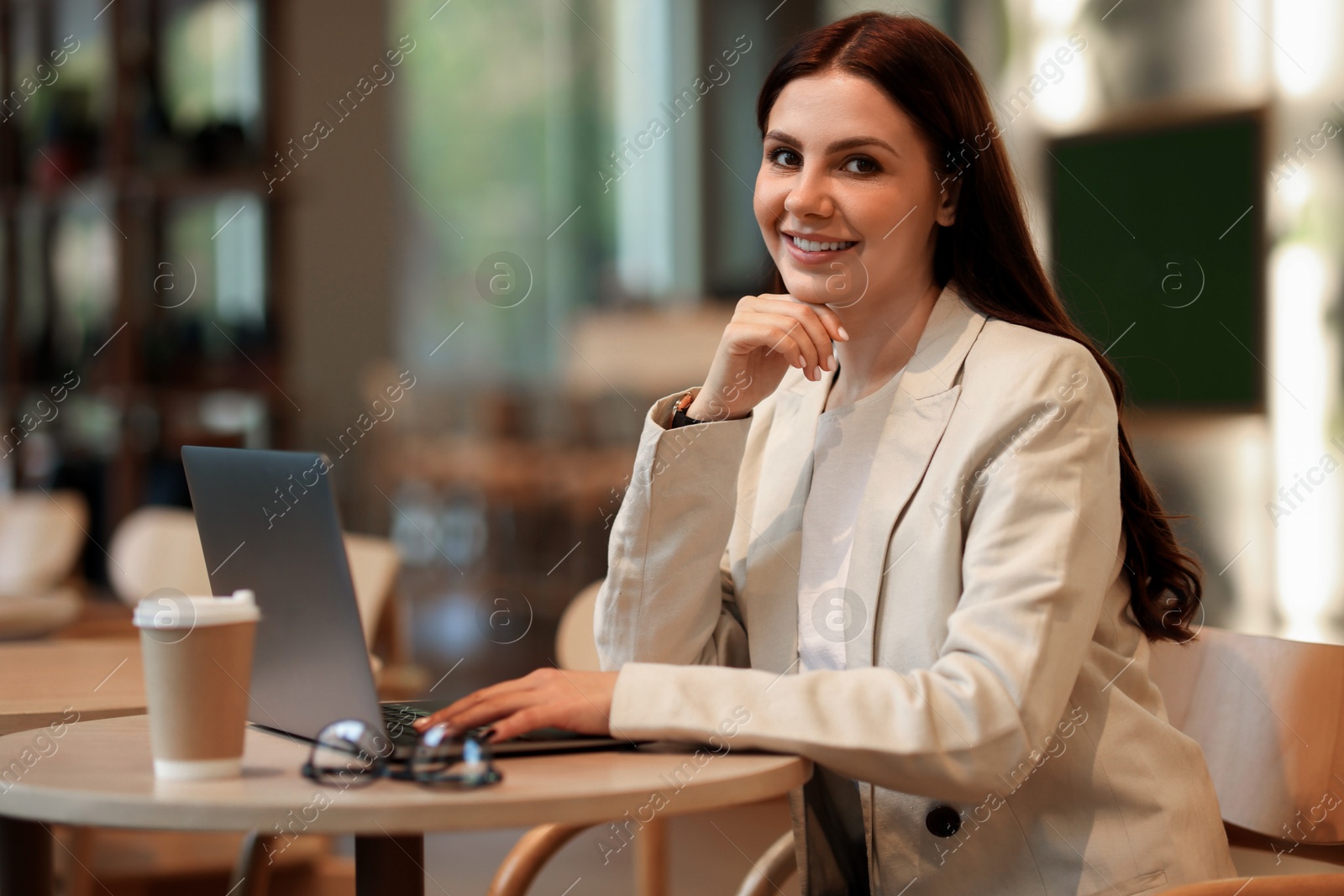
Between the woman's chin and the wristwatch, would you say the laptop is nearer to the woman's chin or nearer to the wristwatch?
the wristwatch

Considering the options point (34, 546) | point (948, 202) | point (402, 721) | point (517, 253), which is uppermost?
point (948, 202)

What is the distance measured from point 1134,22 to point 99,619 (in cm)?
323

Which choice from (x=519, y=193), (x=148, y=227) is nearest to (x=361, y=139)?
(x=519, y=193)

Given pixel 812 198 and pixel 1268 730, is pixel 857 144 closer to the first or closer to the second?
pixel 812 198

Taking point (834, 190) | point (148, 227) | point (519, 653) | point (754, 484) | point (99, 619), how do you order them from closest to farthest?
1. point (834, 190)
2. point (754, 484)
3. point (99, 619)
4. point (148, 227)
5. point (519, 653)

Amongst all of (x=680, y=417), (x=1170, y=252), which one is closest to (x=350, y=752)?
(x=680, y=417)

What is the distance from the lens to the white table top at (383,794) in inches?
37.0

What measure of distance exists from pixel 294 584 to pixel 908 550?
24.4 inches

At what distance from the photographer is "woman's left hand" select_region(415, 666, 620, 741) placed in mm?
1137

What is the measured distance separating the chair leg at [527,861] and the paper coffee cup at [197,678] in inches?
23.6

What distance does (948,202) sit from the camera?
61.3 inches

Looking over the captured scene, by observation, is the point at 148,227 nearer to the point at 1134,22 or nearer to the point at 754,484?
the point at 1134,22

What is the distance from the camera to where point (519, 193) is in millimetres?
7648

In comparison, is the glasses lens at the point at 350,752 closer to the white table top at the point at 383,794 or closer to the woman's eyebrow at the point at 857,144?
the white table top at the point at 383,794
